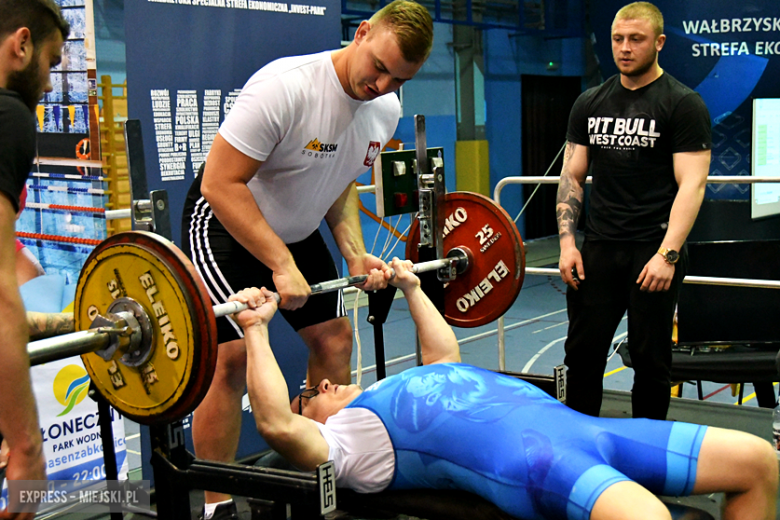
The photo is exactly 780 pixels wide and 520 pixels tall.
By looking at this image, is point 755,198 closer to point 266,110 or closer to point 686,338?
point 686,338

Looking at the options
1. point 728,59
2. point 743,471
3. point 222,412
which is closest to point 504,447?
point 743,471

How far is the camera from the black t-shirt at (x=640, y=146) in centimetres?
253

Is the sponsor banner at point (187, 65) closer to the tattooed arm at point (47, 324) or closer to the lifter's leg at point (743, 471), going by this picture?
the tattooed arm at point (47, 324)

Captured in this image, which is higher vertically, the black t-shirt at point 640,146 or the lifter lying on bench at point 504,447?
the black t-shirt at point 640,146

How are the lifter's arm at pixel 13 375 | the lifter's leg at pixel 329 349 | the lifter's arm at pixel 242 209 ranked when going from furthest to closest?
the lifter's leg at pixel 329 349, the lifter's arm at pixel 242 209, the lifter's arm at pixel 13 375

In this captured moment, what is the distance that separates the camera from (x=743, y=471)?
63.8 inches

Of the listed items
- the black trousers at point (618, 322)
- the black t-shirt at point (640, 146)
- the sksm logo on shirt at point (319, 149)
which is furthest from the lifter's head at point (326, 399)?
Result: the black t-shirt at point (640, 146)

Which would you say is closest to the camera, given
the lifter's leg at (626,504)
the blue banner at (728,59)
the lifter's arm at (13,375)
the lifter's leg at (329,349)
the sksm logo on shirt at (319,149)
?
the lifter's arm at (13,375)

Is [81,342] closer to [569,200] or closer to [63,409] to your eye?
[63,409]

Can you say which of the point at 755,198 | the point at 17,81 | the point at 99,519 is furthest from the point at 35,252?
the point at 755,198

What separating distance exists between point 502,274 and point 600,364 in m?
0.51

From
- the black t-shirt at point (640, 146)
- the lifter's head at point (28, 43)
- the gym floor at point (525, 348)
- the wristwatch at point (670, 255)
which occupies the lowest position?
the gym floor at point (525, 348)

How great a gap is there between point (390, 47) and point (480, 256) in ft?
3.28

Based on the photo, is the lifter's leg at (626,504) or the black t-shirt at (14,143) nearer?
the black t-shirt at (14,143)
